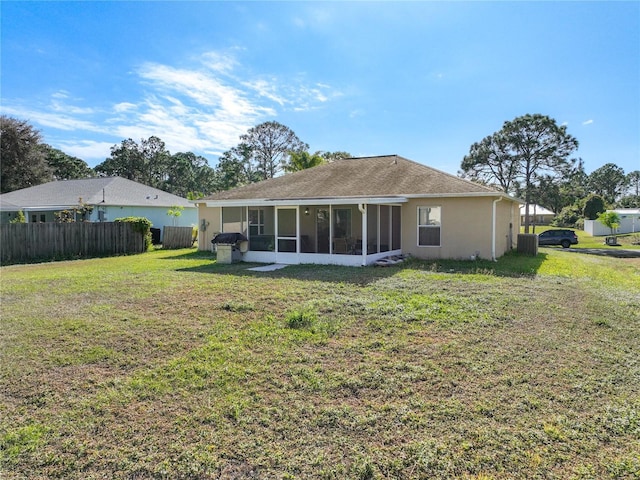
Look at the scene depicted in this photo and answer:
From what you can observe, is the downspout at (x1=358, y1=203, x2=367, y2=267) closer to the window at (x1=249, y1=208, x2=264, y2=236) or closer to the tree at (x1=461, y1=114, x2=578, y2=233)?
the window at (x1=249, y1=208, x2=264, y2=236)

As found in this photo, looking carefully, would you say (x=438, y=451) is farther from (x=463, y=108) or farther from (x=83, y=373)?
(x=463, y=108)

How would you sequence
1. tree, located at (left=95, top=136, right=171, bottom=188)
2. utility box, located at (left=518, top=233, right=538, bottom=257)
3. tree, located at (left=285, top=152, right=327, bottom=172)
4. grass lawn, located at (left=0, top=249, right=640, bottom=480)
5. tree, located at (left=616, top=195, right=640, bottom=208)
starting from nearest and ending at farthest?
grass lawn, located at (left=0, top=249, right=640, bottom=480)
utility box, located at (left=518, top=233, right=538, bottom=257)
tree, located at (left=285, top=152, right=327, bottom=172)
tree, located at (left=95, top=136, right=171, bottom=188)
tree, located at (left=616, top=195, right=640, bottom=208)

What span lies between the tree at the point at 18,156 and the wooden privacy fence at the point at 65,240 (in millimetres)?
25387

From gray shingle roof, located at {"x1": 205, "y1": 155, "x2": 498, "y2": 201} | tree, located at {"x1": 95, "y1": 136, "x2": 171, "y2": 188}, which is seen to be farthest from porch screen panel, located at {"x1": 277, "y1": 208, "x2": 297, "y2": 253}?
tree, located at {"x1": 95, "y1": 136, "x2": 171, "y2": 188}

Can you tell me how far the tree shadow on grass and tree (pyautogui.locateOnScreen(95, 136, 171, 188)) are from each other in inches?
1781

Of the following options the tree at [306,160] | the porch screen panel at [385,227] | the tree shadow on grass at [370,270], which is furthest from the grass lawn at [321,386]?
the tree at [306,160]

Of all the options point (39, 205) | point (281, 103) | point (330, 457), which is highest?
point (281, 103)

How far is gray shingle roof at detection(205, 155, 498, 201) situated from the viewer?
14.0 metres

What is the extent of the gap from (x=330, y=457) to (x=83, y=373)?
3.36 metres

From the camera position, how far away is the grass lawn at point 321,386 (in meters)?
3.04

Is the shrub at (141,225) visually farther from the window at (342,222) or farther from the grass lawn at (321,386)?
the grass lawn at (321,386)

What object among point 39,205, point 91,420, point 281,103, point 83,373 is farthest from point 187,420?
point 39,205

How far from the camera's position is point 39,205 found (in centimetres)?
2456

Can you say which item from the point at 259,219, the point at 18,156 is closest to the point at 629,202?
the point at 259,219
